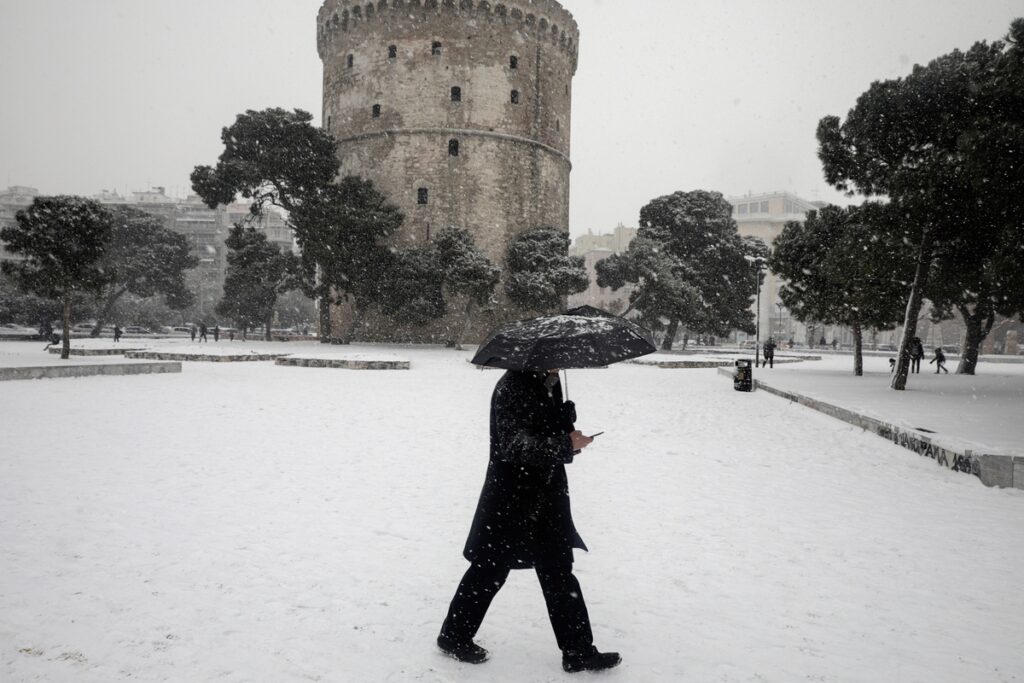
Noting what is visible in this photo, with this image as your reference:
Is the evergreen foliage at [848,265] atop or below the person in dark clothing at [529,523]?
atop

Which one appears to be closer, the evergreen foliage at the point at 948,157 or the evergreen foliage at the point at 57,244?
the evergreen foliage at the point at 948,157

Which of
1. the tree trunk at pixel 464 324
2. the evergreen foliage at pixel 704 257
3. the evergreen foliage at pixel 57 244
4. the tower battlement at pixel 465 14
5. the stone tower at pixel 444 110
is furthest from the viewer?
the stone tower at pixel 444 110

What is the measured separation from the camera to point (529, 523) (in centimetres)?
283

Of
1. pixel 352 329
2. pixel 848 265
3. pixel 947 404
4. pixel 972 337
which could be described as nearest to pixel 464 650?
pixel 947 404

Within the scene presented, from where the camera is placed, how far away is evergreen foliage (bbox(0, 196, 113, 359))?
57.7ft

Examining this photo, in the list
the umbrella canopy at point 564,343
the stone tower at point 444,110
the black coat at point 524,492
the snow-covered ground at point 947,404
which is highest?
the stone tower at point 444,110

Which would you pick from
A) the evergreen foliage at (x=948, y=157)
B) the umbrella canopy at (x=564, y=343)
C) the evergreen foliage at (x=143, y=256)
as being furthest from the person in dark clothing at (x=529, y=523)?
the evergreen foliage at (x=143, y=256)

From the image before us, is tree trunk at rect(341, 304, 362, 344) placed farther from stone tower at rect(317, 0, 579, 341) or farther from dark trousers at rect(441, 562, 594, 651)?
dark trousers at rect(441, 562, 594, 651)

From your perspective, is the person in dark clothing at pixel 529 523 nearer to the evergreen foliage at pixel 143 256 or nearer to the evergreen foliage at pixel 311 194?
the evergreen foliage at pixel 311 194

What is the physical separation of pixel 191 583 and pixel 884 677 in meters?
3.22

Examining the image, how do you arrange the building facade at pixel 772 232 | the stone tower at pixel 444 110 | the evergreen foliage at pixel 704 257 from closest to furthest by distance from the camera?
the evergreen foliage at pixel 704 257 < the stone tower at pixel 444 110 < the building facade at pixel 772 232

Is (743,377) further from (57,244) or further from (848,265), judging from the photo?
(57,244)

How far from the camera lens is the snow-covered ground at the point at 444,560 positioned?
9.48 feet

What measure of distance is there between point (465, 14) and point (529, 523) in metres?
36.9
